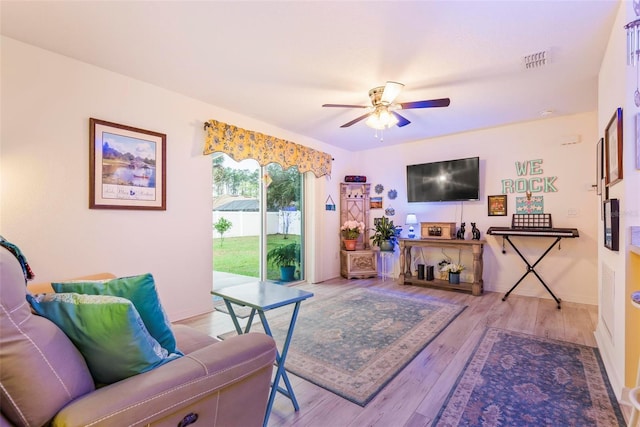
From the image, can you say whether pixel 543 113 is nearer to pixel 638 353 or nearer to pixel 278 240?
pixel 638 353

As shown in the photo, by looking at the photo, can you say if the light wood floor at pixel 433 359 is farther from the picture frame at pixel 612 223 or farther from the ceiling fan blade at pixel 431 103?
the ceiling fan blade at pixel 431 103

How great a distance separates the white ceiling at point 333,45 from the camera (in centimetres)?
188

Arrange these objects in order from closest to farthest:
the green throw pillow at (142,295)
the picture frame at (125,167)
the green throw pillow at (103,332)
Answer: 1. the green throw pillow at (103,332)
2. the green throw pillow at (142,295)
3. the picture frame at (125,167)

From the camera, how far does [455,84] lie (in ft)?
9.50

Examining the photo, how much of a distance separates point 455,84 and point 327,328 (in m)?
2.76

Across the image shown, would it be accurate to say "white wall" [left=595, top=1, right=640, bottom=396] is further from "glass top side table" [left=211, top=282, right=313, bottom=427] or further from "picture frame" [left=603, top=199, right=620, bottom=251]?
A: "glass top side table" [left=211, top=282, right=313, bottom=427]

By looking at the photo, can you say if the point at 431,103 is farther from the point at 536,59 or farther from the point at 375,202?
the point at 375,202

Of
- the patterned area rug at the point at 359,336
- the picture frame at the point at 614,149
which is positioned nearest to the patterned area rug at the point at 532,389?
the patterned area rug at the point at 359,336

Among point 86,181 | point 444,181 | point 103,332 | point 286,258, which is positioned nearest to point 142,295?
point 103,332

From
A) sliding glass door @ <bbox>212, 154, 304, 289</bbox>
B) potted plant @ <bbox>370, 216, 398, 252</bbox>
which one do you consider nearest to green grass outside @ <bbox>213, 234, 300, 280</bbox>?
sliding glass door @ <bbox>212, 154, 304, 289</bbox>

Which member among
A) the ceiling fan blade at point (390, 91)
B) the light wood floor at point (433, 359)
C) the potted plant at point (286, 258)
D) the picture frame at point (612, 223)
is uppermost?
the ceiling fan blade at point (390, 91)

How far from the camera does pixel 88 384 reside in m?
0.92

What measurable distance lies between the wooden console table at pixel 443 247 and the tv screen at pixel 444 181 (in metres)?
0.70

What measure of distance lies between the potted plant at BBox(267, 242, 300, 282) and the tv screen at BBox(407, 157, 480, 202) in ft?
7.17
